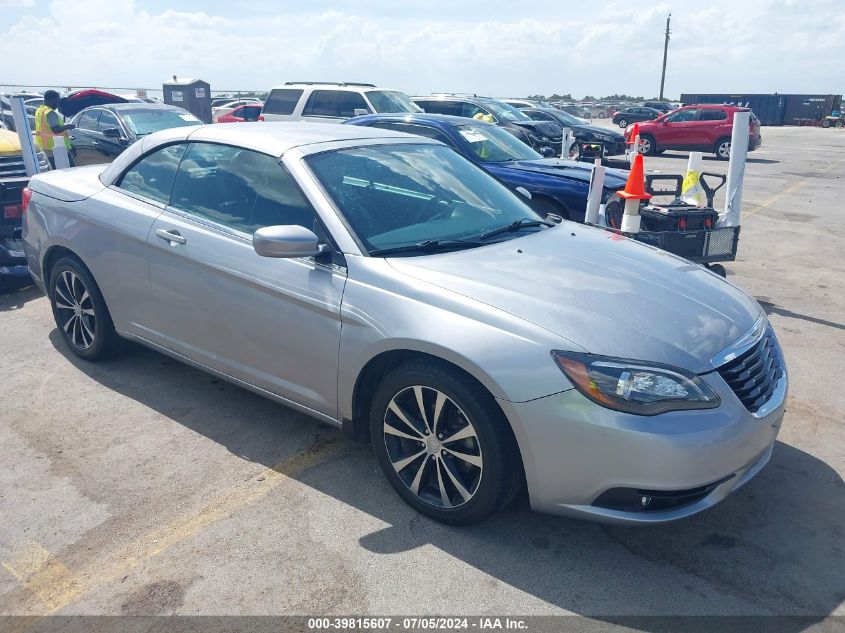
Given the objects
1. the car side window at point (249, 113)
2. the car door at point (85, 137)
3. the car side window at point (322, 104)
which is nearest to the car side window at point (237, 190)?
the car door at point (85, 137)

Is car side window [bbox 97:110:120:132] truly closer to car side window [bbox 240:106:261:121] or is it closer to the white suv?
the white suv

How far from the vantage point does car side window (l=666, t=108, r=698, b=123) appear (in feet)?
79.3

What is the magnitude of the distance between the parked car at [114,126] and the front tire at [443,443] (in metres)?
10.2

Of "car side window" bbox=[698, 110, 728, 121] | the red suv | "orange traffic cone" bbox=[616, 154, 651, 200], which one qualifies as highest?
"orange traffic cone" bbox=[616, 154, 651, 200]

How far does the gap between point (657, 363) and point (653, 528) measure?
0.88m

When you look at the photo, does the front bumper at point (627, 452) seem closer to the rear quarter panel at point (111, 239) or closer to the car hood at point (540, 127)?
the rear quarter panel at point (111, 239)

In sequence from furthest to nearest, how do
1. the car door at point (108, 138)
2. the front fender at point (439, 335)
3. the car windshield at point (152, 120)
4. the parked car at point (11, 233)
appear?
the car windshield at point (152, 120)
the car door at point (108, 138)
the parked car at point (11, 233)
the front fender at point (439, 335)

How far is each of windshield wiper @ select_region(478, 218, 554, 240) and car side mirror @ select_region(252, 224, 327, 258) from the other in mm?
961

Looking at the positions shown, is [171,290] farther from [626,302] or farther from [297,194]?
[626,302]

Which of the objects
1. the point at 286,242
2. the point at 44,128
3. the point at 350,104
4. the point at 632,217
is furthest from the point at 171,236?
the point at 350,104

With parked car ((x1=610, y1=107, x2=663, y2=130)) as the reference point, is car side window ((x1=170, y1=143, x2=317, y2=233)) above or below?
above

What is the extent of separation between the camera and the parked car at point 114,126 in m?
12.0

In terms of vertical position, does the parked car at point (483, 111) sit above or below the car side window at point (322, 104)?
below

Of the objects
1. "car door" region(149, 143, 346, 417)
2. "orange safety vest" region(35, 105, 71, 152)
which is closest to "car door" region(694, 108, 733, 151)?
"orange safety vest" region(35, 105, 71, 152)
